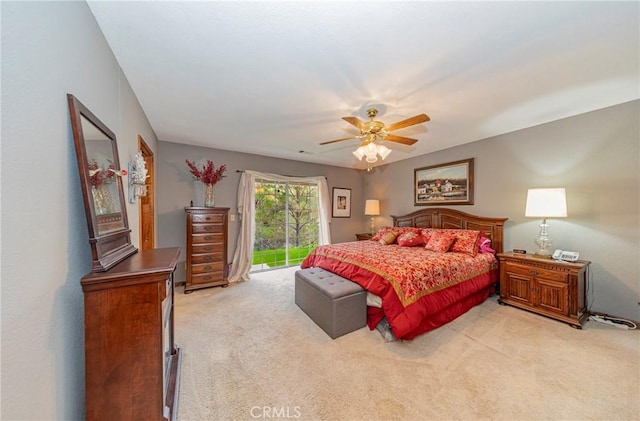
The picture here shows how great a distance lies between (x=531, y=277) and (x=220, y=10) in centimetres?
418

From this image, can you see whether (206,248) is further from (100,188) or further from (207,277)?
(100,188)

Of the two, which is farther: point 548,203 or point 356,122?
point 548,203

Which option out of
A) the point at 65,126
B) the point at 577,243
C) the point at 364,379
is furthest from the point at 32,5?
the point at 577,243

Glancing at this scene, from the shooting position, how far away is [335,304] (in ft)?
7.64

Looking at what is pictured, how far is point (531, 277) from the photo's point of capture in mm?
2855

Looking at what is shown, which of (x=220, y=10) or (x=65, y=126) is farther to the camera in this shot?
(x=220, y=10)

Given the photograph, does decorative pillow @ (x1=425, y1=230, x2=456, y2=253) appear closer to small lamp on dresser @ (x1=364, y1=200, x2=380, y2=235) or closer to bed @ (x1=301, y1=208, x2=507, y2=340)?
bed @ (x1=301, y1=208, x2=507, y2=340)

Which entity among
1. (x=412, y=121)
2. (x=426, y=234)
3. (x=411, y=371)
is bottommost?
(x=411, y=371)

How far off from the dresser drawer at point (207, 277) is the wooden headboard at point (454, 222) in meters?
3.80

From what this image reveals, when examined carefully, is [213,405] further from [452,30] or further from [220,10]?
[452,30]

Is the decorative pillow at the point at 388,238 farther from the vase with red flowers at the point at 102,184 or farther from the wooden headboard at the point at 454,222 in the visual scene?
the vase with red flowers at the point at 102,184

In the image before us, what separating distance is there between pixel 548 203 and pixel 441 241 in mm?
1338

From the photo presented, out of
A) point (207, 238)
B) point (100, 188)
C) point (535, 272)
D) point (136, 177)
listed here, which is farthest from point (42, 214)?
point (535, 272)

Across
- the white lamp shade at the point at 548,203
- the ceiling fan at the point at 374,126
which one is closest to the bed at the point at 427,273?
the white lamp shade at the point at 548,203
